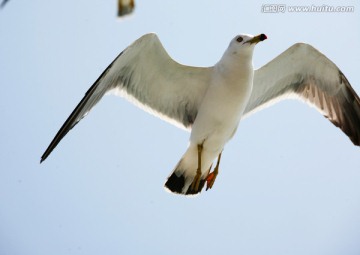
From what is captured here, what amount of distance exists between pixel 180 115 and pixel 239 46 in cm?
117

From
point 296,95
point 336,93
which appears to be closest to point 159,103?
point 296,95

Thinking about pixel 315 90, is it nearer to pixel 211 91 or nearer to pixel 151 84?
pixel 211 91

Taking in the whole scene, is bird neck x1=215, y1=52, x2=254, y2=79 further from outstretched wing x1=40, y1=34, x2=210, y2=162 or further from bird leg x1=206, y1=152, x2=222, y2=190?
bird leg x1=206, y1=152, x2=222, y2=190

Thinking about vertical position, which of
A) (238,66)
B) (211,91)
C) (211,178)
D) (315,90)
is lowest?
(211,178)

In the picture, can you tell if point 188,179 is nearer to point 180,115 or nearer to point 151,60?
point 180,115

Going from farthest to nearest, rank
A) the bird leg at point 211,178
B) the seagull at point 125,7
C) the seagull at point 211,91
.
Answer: the bird leg at point 211,178 < the seagull at point 211,91 < the seagull at point 125,7

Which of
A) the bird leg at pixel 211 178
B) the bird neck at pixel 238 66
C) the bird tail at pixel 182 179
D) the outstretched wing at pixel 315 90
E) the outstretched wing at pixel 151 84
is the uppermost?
the outstretched wing at pixel 315 90

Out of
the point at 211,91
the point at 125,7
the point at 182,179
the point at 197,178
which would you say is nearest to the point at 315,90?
the point at 211,91

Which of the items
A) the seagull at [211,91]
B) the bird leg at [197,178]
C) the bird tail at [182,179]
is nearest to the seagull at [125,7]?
the seagull at [211,91]

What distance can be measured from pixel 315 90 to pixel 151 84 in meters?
1.72

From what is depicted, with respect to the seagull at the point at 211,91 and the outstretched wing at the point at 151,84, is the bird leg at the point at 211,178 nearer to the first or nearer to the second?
the seagull at the point at 211,91

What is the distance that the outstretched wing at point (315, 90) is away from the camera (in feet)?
18.1

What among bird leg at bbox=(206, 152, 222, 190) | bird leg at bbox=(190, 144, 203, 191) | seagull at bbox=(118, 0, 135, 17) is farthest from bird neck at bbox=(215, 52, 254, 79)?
seagull at bbox=(118, 0, 135, 17)

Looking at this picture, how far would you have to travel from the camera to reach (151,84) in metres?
5.48
